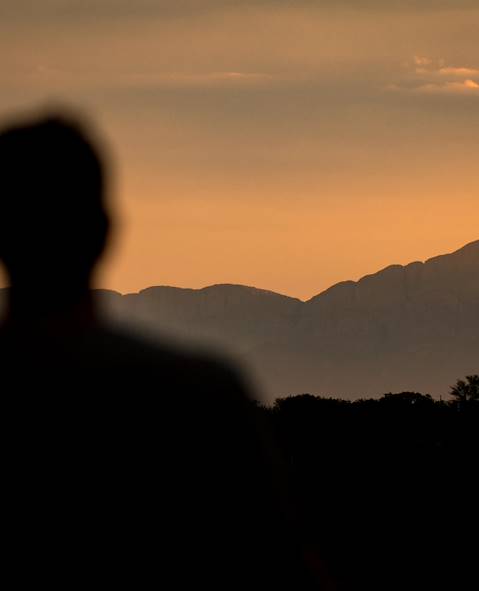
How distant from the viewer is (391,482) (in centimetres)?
5166

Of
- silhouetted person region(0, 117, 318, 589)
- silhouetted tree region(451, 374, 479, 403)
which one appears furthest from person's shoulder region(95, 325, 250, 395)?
silhouetted tree region(451, 374, 479, 403)

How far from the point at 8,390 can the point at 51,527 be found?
35cm

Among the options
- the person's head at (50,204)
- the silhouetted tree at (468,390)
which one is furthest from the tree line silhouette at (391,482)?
the person's head at (50,204)

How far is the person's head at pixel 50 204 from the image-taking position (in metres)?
3.56

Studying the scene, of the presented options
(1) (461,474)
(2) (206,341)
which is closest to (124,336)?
(2) (206,341)

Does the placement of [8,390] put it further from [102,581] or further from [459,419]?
[459,419]

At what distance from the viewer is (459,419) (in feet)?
210

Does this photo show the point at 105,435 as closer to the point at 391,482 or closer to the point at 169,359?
the point at 169,359

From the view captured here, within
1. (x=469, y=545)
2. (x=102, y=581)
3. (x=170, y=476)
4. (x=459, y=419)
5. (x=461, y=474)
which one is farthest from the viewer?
(x=459, y=419)

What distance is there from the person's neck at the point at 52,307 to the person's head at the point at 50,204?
0.05 ft

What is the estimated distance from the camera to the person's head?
356 cm

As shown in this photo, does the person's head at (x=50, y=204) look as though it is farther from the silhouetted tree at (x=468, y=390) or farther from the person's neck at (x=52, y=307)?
the silhouetted tree at (x=468, y=390)

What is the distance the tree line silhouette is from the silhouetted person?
2717 cm

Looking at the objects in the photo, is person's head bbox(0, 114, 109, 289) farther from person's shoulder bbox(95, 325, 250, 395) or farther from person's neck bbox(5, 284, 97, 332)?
person's shoulder bbox(95, 325, 250, 395)
